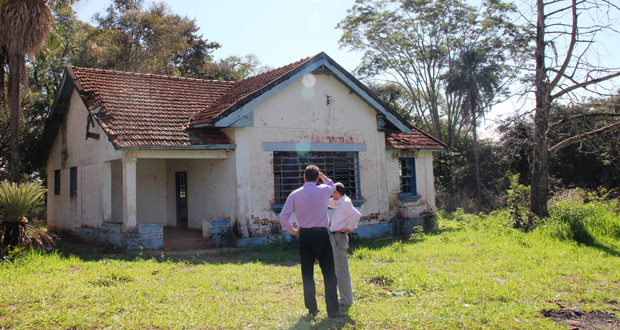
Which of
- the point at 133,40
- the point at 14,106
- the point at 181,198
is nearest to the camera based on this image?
the point at 14,106

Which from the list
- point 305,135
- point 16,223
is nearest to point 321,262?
point 16,223

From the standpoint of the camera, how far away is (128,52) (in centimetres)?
2614

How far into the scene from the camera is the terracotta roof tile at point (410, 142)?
1562 cm

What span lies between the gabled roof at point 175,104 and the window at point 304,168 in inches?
61.8

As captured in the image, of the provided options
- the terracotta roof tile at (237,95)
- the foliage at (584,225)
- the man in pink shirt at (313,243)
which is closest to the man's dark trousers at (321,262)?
the man in pink shirt at (313,243)

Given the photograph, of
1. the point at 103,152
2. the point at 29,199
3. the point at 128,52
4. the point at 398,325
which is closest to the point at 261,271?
the point at 398,325

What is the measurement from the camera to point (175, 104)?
1386 centimetres

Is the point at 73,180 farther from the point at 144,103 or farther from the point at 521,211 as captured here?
the point at 521,211

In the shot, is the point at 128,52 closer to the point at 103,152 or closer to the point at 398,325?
→ the point at 103,152

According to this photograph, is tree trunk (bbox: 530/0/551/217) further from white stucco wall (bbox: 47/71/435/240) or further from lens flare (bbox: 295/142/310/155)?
lens flare (bbox: 295/142/310/155)

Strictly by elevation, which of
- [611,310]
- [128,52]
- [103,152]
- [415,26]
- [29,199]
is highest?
[415,26]

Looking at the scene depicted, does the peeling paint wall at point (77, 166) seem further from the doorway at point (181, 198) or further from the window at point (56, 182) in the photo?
the doorway at point (181, 198)

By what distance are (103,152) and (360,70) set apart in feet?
72.0

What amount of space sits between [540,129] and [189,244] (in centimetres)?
1020
